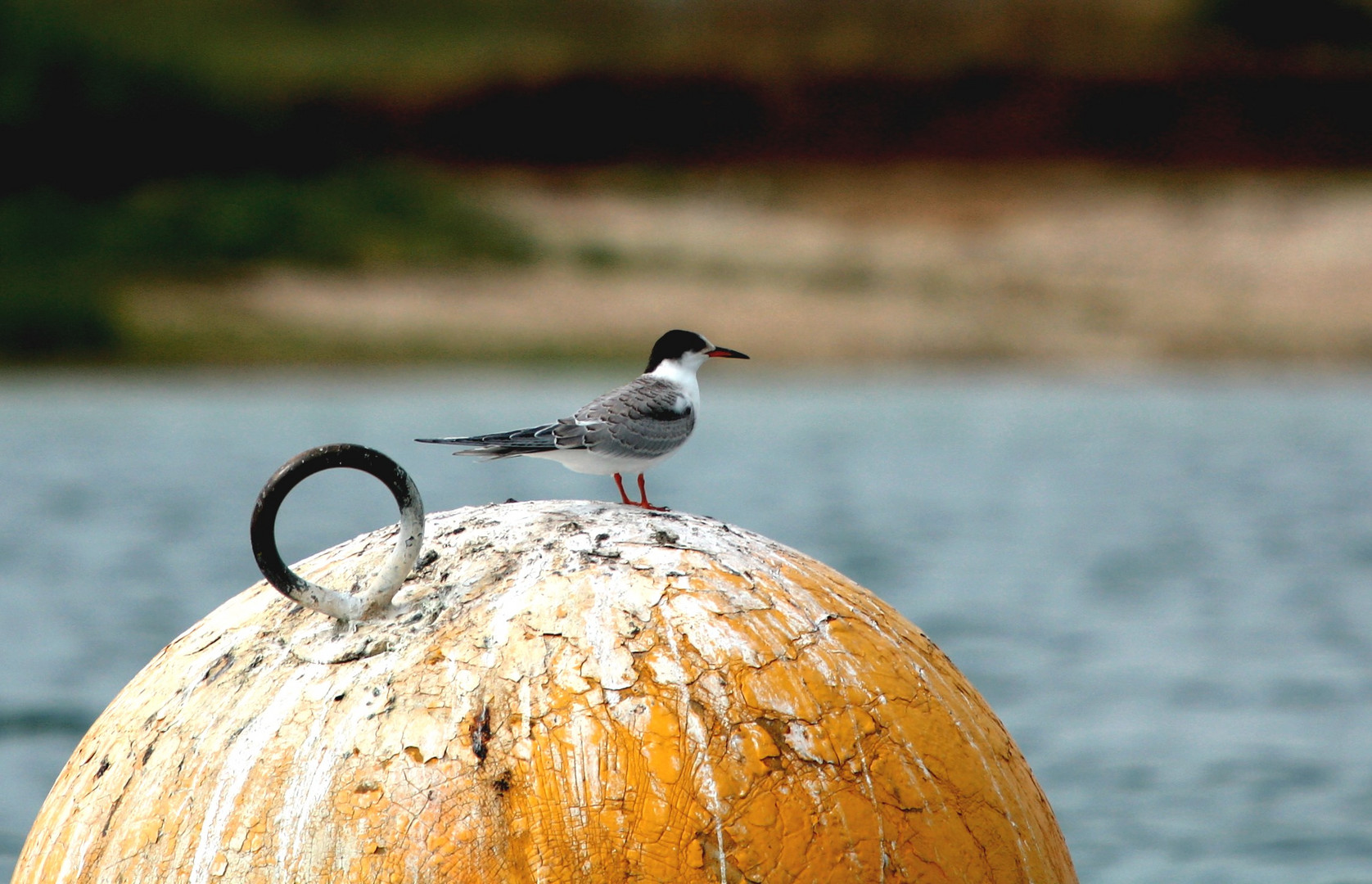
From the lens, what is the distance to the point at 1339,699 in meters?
13.4

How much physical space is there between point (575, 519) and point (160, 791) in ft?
4.09

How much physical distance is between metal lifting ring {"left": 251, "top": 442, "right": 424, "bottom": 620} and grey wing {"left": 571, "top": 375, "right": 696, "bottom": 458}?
39.1 inches

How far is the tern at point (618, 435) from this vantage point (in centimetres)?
502

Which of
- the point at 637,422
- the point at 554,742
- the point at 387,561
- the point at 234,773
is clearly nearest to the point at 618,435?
the point at 637,422

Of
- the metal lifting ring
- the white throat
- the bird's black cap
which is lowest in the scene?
the metal lifting ring

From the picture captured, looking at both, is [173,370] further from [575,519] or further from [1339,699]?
[575,519]

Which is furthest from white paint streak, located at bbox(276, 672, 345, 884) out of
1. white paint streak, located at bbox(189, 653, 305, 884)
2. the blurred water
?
the blurred water

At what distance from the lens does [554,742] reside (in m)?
3.87

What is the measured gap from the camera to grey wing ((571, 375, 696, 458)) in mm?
5227

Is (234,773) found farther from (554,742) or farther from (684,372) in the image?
(684,372)

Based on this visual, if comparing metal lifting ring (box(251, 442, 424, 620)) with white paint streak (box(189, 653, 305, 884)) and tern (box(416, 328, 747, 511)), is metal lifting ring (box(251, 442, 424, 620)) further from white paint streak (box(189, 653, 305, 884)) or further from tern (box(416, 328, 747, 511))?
tern (box(416, 328, 747, 511))

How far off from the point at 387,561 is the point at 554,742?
2.30 feet

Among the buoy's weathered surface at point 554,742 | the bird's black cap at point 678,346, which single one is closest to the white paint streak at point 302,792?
the buoy's weathered surface at point 554,742

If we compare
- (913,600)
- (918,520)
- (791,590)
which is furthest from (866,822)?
(918,520)
